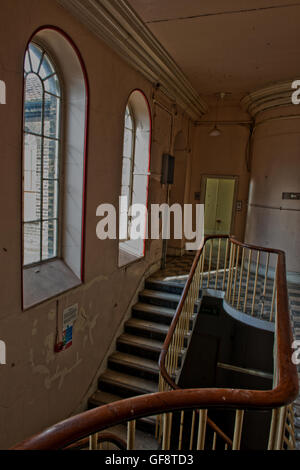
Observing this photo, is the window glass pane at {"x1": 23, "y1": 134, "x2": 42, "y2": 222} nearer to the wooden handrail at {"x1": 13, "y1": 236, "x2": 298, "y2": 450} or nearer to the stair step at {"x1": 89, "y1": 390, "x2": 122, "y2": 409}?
the wooden handrail at {"x1": 13, "y1": 236, "x2": 298, "y2": 450}

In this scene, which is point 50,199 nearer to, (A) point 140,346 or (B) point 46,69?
(B) point 46,69

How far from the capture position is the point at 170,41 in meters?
4.73

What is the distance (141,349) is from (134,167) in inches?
125

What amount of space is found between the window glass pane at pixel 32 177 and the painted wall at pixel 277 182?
5.03 metres

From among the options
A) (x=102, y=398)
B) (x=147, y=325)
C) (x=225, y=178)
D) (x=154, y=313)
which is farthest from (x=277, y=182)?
(x=102, y=398)

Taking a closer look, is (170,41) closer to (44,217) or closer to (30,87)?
(30,87)

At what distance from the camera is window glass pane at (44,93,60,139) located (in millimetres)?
3605

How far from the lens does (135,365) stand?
195 inches

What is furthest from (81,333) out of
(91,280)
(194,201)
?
(194,201)

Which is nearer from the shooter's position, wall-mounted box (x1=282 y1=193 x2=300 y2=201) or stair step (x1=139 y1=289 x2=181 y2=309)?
stair step (x1=139 y1=289 x2=181 y2=309)

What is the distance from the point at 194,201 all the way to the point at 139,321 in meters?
4.16

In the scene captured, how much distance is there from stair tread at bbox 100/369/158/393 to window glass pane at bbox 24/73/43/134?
3613 mm
